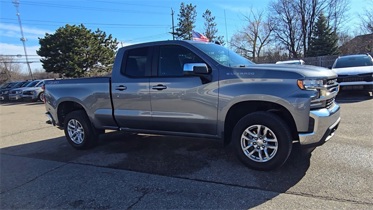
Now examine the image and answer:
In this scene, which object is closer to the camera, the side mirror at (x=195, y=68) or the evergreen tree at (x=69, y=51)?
the side mirror at (x=195, y=68)

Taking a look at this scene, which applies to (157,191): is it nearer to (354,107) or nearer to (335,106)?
(335,106)

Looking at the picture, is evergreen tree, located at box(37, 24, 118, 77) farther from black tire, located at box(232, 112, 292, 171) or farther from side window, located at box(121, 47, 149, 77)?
black tire, located at box(232, 112, 292, 171)

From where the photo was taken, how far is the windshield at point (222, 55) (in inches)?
178

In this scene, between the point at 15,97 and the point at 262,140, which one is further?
the point at 15,97

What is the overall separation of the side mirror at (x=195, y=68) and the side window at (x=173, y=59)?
1.24ft

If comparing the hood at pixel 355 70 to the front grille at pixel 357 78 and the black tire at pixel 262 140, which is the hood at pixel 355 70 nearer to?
the front grille at pixel 357 78

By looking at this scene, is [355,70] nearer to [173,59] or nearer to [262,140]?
[262,140]

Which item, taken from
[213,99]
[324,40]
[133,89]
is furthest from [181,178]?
[324,40]

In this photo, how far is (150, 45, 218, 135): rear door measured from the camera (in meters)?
4.34

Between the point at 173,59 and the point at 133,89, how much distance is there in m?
0.89

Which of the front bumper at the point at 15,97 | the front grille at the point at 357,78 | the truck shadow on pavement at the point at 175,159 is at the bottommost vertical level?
the front bumper at the point at 15,97

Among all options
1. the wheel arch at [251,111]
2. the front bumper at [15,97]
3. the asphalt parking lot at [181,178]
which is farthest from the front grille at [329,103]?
the front bumper at [15,97]

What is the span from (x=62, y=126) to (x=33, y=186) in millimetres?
2303

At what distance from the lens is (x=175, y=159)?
16.1 ft
